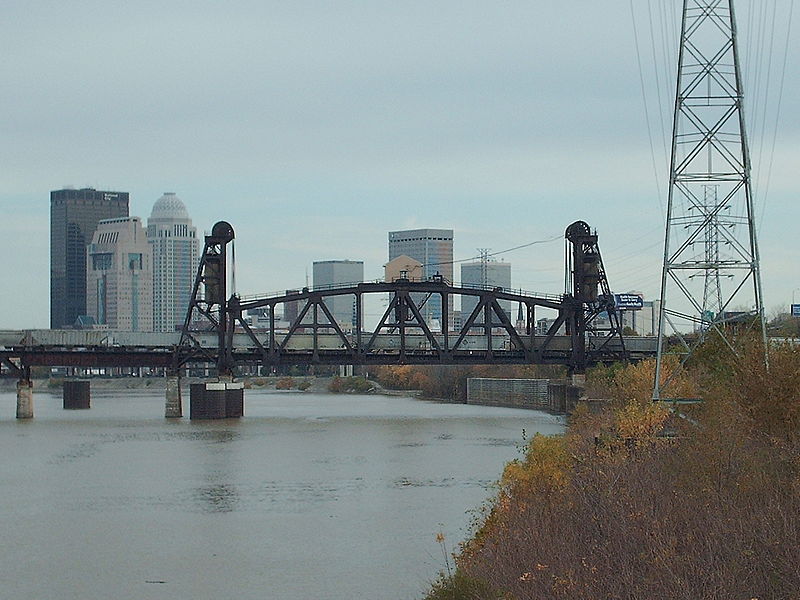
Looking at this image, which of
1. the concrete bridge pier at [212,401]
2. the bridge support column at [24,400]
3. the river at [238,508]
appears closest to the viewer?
Answer: the river at [238,508]

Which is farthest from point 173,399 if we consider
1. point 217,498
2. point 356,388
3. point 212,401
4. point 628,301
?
point 356,388

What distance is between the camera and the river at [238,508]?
3491cm

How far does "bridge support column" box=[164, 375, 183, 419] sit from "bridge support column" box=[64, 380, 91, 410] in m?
31.8

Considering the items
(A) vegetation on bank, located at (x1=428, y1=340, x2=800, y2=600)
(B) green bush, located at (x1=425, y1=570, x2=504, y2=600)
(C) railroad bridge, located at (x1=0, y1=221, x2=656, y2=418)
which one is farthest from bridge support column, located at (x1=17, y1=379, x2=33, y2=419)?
(B) green bush, located at (x1=425, y1=570, x2=504, y2=600)

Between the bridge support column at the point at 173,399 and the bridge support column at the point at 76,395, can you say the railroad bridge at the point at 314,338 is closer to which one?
the bridge support column at the point at 173,399

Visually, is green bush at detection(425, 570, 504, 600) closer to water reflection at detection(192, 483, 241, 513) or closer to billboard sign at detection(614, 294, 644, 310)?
water reflection at detection(192, 483, 241, 513)

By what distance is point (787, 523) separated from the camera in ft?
79.3

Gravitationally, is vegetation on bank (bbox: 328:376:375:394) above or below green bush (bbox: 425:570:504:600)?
above

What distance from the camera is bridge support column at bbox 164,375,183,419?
105750 mm

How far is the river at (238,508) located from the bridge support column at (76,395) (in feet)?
155

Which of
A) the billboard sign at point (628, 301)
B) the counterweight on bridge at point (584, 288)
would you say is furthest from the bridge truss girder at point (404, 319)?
the billboard sign at point (628, 301)

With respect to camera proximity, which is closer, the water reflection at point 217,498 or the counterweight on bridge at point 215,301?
the water reflection at point 217,498

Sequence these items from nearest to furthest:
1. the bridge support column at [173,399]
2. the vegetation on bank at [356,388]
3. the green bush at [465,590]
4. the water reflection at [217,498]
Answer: the green bush at [465,590]
the water reflection at [217,498]
the bridge support column at [173,399]
the vegetation on bank at [356,388]

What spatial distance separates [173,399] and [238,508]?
59.5 metres
